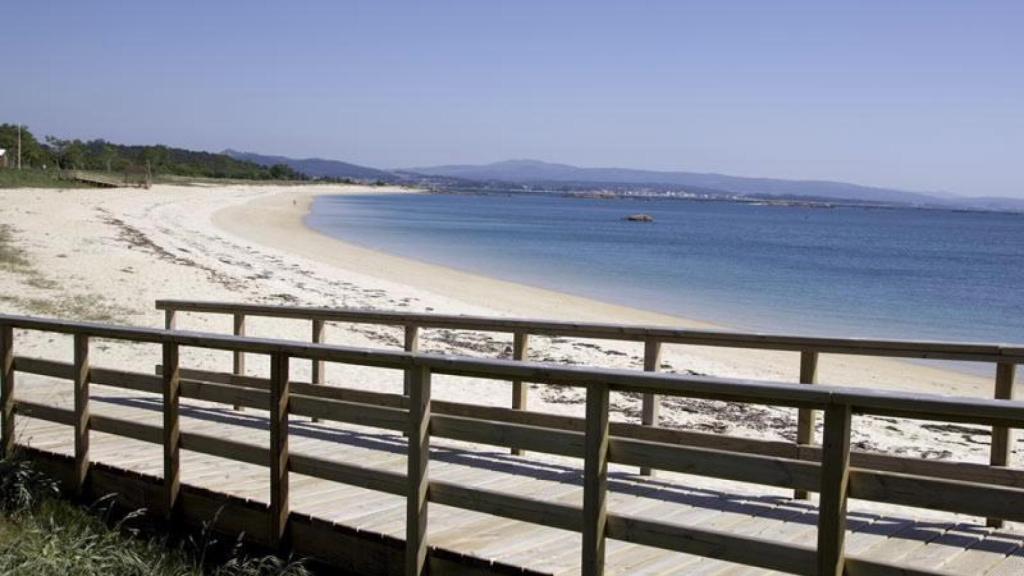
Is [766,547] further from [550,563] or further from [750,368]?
[750,368]

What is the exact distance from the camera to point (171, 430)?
20.0 feet

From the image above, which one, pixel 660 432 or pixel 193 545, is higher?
pixel 660 432

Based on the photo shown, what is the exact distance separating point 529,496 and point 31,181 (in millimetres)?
60557

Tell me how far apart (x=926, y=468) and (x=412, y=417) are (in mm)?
2613

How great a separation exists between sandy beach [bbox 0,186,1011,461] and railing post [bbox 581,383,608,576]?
657 centimetres

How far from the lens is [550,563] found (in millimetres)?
4727

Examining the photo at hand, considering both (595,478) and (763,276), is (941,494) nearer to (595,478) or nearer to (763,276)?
(595,478)

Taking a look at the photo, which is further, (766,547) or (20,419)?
(20,419)

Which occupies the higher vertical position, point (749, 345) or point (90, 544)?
point (749, 345)

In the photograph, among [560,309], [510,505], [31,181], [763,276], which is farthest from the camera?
[31,181]

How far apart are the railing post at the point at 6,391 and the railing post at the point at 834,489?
17.5ft

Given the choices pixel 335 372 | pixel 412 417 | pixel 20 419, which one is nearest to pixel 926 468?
pixel 412 417

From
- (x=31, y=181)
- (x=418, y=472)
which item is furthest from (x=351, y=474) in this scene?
(x=31, y=181)

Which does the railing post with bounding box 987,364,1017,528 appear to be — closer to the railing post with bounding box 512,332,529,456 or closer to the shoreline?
the railing post with bounding box 512,332,529,456
